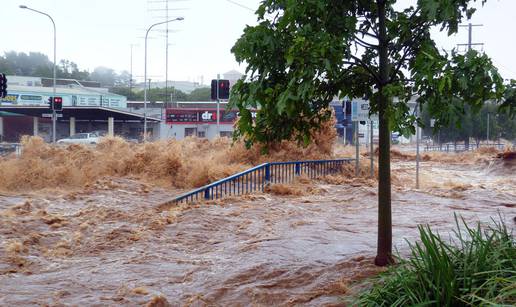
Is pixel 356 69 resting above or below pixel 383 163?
above

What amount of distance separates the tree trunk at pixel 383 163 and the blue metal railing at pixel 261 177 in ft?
23.6

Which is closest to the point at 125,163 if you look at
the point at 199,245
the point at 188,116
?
the point at 199,245

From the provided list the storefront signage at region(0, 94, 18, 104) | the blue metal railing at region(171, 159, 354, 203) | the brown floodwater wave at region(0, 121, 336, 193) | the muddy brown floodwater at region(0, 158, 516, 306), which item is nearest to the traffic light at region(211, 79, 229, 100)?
the brown floodwater wave at region(0, 121, 336, 193)

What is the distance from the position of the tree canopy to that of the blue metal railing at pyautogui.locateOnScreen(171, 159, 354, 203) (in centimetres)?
735

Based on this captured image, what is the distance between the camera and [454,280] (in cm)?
442

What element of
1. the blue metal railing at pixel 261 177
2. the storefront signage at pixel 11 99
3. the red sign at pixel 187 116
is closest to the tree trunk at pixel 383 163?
the blue metal railing at pixel 261 177

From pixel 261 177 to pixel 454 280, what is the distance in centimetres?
1328

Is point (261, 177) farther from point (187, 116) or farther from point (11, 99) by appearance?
point (11, 99)

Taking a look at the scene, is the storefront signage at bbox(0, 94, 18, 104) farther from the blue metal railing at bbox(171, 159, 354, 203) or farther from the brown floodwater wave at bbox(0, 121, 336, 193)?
the blue metal railing at bbox(171, 159, 354, 203)

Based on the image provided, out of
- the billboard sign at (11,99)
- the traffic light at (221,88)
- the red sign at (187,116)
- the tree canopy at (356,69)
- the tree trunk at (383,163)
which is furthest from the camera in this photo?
the billboard sign at (11,99)

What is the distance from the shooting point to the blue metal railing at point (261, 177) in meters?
15.1

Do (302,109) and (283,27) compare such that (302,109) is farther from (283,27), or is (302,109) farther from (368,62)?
(368,62)

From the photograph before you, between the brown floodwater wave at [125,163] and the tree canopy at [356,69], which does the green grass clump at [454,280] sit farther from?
the brown floodwater wave at [125,163]

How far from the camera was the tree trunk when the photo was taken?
6.66 m
